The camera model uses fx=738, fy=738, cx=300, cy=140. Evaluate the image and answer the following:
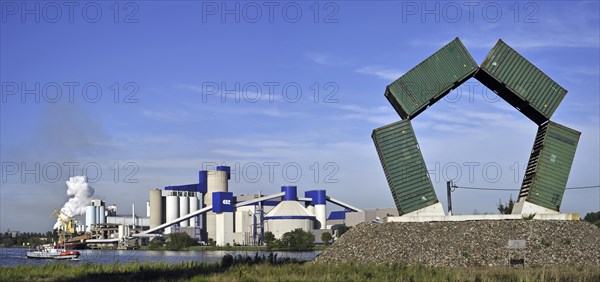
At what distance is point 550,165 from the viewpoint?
58906 millimetres

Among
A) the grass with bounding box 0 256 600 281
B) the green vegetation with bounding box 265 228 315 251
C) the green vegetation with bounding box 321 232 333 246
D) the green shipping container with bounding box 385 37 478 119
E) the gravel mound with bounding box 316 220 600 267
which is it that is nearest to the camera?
the grass with bounding box 0 256 600 281

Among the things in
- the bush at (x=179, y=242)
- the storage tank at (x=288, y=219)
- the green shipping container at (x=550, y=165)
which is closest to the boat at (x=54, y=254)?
the bush at (x=179, y=242)

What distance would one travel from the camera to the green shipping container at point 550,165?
58.4 meters

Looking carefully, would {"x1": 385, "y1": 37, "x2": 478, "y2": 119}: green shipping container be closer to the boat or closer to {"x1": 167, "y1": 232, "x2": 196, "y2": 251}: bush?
the boat

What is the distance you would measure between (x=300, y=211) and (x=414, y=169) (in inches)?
5331

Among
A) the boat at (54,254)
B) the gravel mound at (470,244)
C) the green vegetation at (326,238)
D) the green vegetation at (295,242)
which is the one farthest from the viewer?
the green vegetation at (326,238)

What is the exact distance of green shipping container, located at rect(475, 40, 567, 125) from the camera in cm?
5934

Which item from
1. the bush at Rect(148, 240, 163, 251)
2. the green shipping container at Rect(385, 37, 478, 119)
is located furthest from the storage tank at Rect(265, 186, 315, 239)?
the green shipping container at Rect(385, 37, 478, 119)

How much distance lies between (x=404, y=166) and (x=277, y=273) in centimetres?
1957

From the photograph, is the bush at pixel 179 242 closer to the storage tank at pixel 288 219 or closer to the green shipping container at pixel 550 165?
the storage tank at pixel 288 219

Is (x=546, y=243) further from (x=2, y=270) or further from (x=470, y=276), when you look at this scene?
(x=2, y=270)

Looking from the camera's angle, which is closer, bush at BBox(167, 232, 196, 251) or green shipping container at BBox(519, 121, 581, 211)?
green shipping container at BBox(519, 121, 581, 211)

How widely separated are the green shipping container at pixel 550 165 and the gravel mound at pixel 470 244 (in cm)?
281

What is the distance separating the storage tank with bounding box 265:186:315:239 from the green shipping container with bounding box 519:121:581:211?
Result: 130156 millimetres
